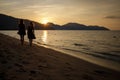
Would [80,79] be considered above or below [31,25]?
below

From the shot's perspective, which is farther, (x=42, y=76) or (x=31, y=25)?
(x=31, y=25)

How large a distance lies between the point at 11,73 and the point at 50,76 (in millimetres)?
1583

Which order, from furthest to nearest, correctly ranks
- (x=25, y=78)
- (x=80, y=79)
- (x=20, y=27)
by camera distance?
(x=20, y=27) < (x=80, y=79) < (x=25, y=78)

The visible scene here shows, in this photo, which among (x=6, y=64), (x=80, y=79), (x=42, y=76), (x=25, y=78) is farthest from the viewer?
(x=6, y=64)

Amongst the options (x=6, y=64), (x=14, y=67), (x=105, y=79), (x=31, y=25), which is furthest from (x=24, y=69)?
(x=31, y=25)

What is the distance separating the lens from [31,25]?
1631 cm

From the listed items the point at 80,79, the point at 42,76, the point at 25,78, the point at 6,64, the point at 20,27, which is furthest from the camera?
the point at 20,27

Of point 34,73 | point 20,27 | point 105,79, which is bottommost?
point 105,79

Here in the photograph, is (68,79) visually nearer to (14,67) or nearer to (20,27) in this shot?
(14,67)

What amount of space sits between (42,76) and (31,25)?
35.2 ft

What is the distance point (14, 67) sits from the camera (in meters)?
6.91

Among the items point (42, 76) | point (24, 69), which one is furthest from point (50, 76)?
point (24, 69)

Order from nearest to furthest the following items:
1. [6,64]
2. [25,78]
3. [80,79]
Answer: [25,78]
[80,79]
[6,64]

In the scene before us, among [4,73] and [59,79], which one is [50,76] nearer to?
[59,79]
